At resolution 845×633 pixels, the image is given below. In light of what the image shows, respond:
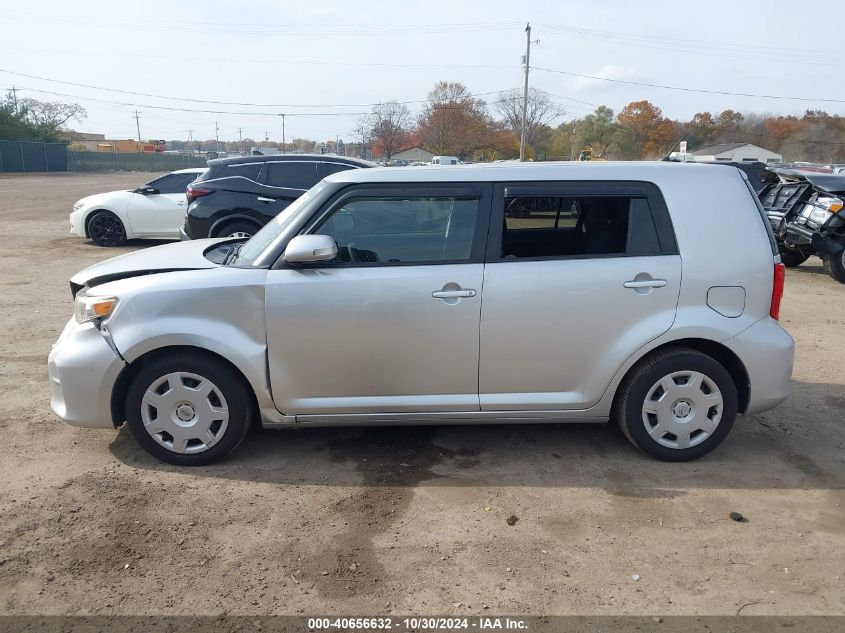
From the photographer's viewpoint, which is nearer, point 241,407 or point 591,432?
point 241,407

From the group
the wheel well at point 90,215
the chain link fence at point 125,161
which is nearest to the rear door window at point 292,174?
the wheel well at point 90,215

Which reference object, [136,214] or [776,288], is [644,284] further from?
[136,214]

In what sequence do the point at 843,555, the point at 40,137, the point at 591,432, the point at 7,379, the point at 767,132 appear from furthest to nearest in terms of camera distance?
the point at 767,132 < the point at 40,137 < the point at 7,379 < the point at 591,432 < the point at 843,555

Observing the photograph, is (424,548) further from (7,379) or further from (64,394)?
(7,379)

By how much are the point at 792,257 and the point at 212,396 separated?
458 inches

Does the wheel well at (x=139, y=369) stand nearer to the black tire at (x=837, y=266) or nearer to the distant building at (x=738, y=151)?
the black tire at (x=837, y=266)

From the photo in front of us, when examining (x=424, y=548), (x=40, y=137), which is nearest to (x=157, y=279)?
(x=424, y=548)

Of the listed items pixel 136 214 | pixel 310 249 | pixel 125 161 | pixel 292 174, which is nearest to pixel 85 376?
pixel 310 249

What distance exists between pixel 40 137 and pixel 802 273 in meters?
67.4

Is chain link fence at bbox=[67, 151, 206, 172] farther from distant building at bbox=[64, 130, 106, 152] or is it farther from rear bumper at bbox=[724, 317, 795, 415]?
rear bumper at bbox=[724, 317, 795, 415]

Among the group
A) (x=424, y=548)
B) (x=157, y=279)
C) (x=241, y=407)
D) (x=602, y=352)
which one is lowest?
(x=424, y=548)

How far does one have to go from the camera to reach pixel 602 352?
401 cm

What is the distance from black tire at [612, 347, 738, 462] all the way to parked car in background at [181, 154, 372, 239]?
6773 mm

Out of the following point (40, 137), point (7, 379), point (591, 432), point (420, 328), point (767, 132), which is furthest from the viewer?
point (767, 132)
